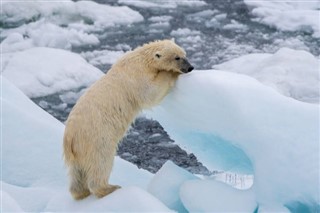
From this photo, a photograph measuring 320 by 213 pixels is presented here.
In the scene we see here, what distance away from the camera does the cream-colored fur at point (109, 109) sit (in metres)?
3.72

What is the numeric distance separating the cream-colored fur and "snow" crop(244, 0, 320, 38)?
5234 mm

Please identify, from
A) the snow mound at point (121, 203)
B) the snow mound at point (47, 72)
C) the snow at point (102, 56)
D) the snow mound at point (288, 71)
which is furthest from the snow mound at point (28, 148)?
the snow at point (102, 56)

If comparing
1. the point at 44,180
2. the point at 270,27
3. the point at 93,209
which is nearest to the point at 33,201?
the point at 44,180

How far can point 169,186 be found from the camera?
151 inches

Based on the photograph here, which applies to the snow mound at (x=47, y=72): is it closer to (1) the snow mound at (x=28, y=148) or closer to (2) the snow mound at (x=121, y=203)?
(1) the snow mound at (x=28, y=148)

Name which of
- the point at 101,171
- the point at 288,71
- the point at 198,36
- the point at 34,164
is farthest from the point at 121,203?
the point at 198,36

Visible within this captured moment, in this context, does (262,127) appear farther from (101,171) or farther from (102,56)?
(102,56)

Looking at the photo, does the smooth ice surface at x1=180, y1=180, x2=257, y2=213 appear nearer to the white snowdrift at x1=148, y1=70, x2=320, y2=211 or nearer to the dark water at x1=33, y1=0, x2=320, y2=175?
the white snowdrift at x1=148, y1=70, x2=320, y2=211

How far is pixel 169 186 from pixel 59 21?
6176mm

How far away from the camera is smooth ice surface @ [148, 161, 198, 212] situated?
383cm

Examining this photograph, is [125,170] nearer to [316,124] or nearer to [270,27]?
[316,124]

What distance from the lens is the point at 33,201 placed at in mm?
4246

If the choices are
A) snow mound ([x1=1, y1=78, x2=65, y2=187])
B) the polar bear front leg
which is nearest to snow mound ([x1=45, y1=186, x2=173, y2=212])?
the polar bear front leg

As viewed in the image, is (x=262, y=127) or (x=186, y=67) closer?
(x=262, y=127)
